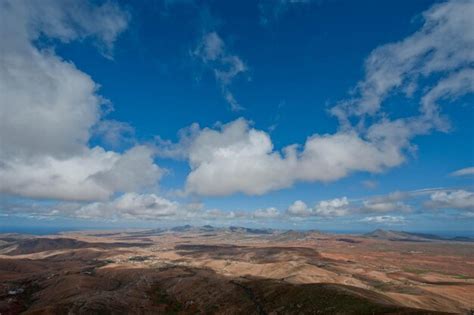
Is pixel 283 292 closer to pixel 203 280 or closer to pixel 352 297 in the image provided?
pixel 352 297

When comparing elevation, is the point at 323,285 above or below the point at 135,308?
above

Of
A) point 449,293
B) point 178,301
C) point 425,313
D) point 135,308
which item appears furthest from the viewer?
point 449,293

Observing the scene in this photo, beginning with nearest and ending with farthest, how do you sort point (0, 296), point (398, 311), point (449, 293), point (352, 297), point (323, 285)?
1. point (398, 311)
2. point (352, 297)
3. point (323, 285)
4. point (0, 296)
5. point (449, 293)

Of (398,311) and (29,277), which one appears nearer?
(398,311)

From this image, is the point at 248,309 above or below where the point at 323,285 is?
below

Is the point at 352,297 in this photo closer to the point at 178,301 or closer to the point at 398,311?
the point at 398,311

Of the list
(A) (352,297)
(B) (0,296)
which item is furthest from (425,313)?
(B) (0,296)

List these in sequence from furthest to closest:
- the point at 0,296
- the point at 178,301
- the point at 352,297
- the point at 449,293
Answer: the point at 449,293
the point at 0,296
the point at 178,301
the point at 352,297

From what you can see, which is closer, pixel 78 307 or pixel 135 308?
pixel 78 307

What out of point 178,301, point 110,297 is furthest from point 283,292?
point 110,297
